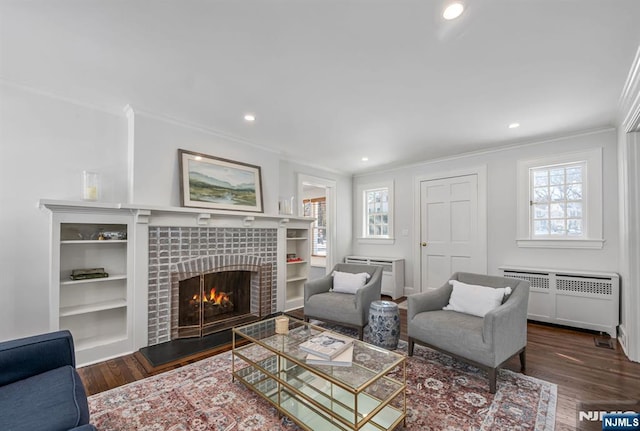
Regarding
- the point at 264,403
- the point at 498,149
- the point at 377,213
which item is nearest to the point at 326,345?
the point at 264,403

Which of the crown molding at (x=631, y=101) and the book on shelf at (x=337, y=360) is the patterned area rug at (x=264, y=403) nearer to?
the book on shelf at (x=337, y=360)

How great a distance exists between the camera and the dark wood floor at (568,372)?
2.06 m

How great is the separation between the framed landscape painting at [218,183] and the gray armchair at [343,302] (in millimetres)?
1344

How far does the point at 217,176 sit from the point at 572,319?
4594mm

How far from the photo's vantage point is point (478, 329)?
2.26 meters

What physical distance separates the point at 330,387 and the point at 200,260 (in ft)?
6.79

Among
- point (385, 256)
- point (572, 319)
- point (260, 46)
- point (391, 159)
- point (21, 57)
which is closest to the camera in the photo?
point (260, 46)

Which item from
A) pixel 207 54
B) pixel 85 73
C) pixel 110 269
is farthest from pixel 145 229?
pixel 207 54

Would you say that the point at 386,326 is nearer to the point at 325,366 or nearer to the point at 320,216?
the point at 325,366

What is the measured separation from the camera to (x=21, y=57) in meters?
2.09

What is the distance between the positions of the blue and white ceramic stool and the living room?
193 cm

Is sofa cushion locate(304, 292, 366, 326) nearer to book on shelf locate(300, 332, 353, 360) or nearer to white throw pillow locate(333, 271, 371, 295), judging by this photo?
white throw pillow locate(333, 271, 371, 295)

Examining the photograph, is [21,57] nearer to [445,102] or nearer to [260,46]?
[260,46]

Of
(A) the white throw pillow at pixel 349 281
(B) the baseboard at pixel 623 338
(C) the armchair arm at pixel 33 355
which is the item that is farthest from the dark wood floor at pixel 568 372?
(A) the white throw pillow at pixel 349 281
